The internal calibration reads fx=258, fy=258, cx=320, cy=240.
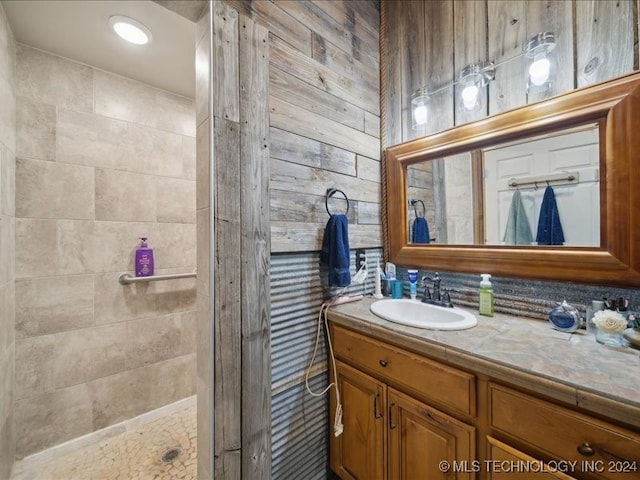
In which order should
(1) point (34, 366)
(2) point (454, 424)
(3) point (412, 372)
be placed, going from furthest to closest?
(1) point (34, 366) < (3) point (412, 372) < (2) point (454, 424)

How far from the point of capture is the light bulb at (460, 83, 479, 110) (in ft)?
4.30

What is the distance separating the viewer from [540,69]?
1.12 m

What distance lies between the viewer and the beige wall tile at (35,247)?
1.41m

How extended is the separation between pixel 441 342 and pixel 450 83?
136 cm

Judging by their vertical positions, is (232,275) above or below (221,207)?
below

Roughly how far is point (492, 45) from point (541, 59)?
0.28 metres

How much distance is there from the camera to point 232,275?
99 cm

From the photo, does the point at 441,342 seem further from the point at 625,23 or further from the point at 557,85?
the point at 625,23

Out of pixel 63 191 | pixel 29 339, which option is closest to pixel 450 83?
pixel 63 191

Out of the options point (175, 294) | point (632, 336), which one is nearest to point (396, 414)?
point (632, 336)

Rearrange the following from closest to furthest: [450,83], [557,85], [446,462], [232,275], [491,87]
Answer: [446,462] < [232,275] < [557,85] < [491,87] < [450,83]

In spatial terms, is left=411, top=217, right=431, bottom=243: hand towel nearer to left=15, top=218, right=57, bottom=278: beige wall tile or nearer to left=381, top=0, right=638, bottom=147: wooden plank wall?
left=381, top=0, right=638, bottom=147: wooden plank wall

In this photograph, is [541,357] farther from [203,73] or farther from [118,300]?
[118,300]

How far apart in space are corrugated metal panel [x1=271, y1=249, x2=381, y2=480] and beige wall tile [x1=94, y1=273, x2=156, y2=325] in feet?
3.97
